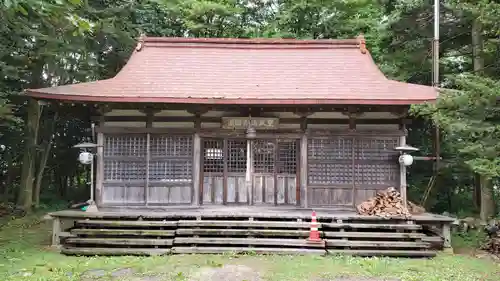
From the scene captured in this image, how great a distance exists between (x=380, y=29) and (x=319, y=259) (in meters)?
9.48

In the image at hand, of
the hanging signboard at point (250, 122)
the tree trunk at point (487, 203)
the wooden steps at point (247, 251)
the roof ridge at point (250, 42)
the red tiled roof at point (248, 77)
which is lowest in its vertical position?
the wooden steps at point (247, 251)

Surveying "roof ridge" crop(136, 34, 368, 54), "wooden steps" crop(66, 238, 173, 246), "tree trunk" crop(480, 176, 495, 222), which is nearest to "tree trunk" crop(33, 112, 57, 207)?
"roof ridge" crop(136, 34, 368, 54)

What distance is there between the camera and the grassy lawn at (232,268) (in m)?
6.24

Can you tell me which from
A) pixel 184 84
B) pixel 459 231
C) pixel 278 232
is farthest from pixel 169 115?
pixel 459 231

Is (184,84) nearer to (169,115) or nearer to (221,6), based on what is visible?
(169,115)

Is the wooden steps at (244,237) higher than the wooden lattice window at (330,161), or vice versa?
the wooden lattice window at (330,161)

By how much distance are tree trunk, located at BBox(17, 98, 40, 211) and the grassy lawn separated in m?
5.37

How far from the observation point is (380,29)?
13.5m

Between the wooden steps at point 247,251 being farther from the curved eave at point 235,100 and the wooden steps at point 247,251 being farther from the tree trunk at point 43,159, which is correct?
the tree trunk at point 43,159

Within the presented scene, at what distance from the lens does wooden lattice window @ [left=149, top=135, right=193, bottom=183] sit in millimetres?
9344

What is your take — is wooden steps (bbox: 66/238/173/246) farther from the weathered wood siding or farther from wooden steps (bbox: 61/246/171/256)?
the weathered wood siding

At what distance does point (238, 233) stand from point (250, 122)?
278cm

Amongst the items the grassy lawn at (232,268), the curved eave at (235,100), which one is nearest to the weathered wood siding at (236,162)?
the curved eave at (235,100)

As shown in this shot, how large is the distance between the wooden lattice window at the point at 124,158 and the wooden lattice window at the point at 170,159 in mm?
244
